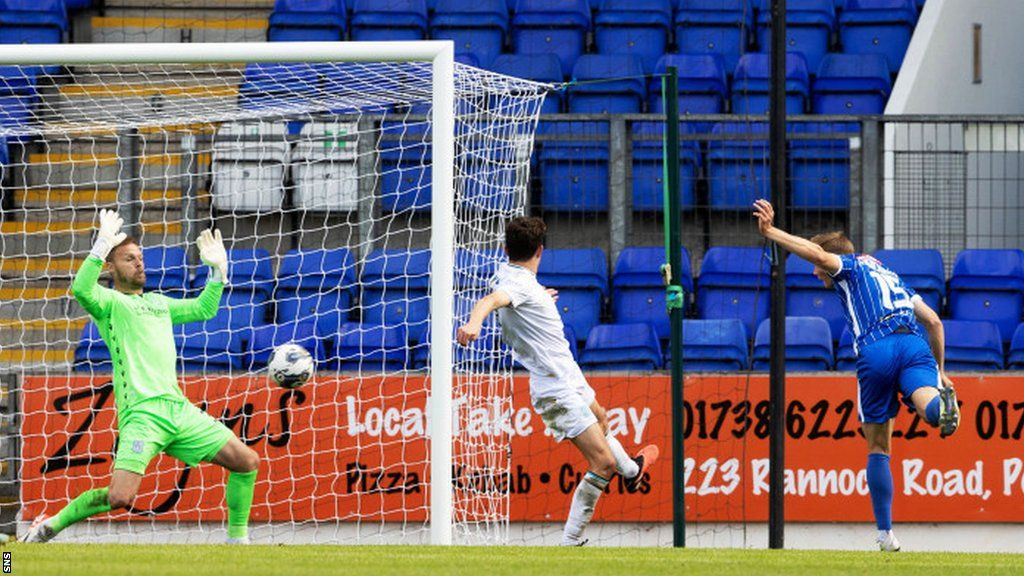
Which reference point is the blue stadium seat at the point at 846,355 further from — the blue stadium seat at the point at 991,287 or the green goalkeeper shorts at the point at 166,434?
the green goalkeeper shorts at the point at 166,434

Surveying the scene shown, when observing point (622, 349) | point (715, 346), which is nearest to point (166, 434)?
point (622, 349)

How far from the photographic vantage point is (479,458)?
11.7 metres

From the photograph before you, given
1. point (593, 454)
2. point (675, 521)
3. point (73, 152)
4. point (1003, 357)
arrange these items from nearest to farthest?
point (593, 454) → point (675, 521) → point (1003, 357) → point (73, 152)

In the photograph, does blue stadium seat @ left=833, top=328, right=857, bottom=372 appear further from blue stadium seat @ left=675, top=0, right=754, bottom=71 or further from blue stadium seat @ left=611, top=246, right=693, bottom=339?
blue stadium seat @ left=675, top=0, right=754, bottom=71

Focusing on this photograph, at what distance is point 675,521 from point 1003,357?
324cm

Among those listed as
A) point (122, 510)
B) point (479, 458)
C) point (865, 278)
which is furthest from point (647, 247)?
point (122, 510)

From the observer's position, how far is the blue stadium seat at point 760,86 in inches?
563

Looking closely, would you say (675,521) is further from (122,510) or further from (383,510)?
(122,510)

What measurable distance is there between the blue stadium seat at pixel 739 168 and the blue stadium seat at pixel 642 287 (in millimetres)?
659

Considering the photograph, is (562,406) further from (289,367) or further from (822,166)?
(822,166)

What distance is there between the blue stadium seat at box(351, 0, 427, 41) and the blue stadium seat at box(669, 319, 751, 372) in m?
3.92

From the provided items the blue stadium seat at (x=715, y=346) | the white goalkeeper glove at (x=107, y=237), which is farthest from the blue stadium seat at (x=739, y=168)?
the white goalkeeper glove at (x=107, y=237)

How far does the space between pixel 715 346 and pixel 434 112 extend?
11.3 ft

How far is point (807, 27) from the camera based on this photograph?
15.4m
